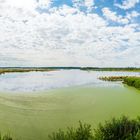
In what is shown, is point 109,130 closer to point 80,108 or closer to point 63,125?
point 63,125

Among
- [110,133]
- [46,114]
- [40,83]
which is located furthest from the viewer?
[40,83]

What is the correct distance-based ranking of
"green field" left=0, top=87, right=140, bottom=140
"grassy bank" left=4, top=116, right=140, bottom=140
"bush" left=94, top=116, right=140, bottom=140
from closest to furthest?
1. "grassy bank" left=4, top=116, right=140, bottom=140
2. "bush" left=94, top=116, right=140, bottom=140
3. "green field" left=0, top=87, right=140, bottom=140

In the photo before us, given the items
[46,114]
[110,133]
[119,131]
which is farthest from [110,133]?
[46,114]

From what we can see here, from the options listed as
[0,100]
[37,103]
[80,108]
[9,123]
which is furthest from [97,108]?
[0,100]

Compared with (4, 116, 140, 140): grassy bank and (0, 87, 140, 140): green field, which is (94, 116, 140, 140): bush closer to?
(4, 116, 140, 140): grassy bank

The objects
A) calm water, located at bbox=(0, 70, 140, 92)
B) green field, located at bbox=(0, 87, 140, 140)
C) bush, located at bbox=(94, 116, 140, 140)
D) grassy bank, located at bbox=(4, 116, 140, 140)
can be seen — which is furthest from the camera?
calm water, located at bbox=(0, 70, 140, 92)

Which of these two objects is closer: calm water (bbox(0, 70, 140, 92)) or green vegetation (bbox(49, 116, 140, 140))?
green vegetation (bbox(49, 116, 140, 140))

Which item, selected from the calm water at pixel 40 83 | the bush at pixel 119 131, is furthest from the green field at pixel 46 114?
the calm water at pixel 40 83

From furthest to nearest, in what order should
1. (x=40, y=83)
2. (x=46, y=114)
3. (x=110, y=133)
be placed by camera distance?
(x=40, y=83)
(x=46, y=114)
(x=110, y=133)

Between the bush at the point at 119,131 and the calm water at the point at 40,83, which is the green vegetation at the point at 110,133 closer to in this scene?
the bush at the point at 119,131

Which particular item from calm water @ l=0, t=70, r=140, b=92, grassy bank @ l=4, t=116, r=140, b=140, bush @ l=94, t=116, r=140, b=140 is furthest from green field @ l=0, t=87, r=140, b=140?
calm water @ l=0, t=70, r=140, b=92

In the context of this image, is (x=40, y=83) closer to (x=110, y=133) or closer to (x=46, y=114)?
(x=46, y=114)
